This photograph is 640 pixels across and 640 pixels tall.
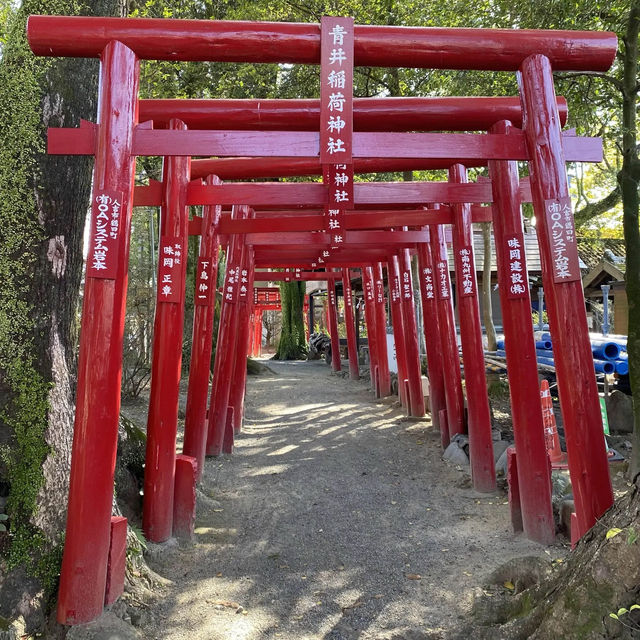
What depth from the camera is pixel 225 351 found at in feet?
25.0

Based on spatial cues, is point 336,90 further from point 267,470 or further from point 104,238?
point 267,470

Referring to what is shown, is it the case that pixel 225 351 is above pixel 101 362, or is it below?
below

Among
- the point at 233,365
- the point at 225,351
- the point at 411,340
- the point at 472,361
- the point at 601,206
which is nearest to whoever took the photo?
the point at 472,361

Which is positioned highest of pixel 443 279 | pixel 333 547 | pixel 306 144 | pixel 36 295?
pixel 306 144

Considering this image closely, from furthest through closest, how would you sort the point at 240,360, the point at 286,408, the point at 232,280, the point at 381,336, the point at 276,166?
the point at 381,336, the point at 286,408, the point at 240,360, the point at 232,280, the point at 276,166

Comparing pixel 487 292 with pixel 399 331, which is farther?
pixel 487 292

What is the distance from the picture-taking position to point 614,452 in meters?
6.37

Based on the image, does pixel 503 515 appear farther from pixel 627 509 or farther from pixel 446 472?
pixel 627 509

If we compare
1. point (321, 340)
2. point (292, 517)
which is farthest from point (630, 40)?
point (321, 340)

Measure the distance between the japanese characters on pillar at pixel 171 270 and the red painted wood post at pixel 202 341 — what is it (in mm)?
1575

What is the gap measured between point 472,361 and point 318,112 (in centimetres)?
302

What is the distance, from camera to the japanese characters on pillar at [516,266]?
4562 millimetres

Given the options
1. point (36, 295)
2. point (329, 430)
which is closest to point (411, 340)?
point (329, 430)

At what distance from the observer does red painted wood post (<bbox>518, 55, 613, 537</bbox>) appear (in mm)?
3486
